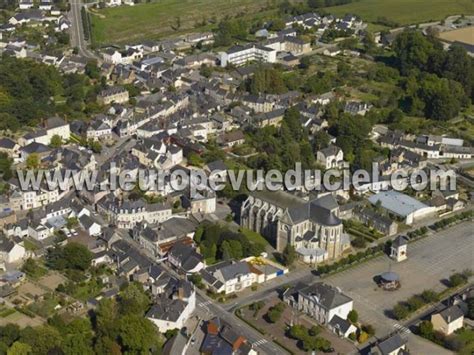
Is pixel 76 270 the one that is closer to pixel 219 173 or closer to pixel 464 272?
pixel 219 173

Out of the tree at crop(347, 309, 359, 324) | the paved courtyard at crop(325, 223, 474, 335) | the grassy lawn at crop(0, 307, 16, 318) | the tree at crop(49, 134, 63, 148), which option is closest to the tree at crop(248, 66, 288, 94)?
the tree at crop(49, 134, 63, 148)

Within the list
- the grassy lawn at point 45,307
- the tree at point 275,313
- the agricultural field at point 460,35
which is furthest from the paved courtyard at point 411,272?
the agricultural field at point 460,35

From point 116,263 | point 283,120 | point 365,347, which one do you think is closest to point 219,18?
point 283,120

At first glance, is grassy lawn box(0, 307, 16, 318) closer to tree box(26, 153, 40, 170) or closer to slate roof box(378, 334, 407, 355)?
tree box(26, 153, 40, 170)

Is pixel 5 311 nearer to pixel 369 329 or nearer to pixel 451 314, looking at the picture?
pixel 369 329

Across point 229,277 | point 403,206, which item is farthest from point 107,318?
point 403,206

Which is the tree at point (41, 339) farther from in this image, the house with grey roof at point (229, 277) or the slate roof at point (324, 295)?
the slate roof at point (324, 295)
